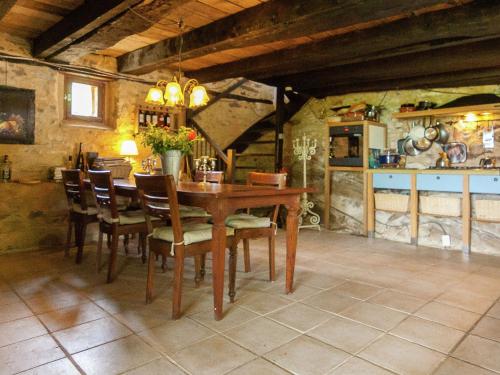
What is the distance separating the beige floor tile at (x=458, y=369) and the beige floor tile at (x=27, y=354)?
187cm

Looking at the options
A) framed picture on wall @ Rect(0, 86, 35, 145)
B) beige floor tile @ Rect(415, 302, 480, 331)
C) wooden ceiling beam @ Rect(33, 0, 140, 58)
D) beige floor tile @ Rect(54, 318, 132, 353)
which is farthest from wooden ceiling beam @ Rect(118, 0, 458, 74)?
beige floor tile @ Rect(54, 318, 132, 353)

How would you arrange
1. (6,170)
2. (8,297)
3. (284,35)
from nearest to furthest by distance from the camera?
(8,297)
(284,35)
(6,170)

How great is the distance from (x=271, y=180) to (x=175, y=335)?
150cm

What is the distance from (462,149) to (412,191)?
3.09ft

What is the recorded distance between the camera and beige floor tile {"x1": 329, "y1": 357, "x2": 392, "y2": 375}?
1734mm

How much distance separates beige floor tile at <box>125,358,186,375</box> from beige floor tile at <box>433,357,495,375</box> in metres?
1.23

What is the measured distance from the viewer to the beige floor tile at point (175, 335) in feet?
6.45

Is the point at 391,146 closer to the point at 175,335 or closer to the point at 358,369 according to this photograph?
the point at 358,369

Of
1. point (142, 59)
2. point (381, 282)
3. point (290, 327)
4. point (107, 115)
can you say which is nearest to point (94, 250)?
point (107, 115)

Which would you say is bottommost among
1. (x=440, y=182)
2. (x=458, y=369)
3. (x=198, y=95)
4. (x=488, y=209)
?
(x=458, y=369)

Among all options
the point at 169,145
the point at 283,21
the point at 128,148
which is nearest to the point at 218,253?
the point at 169,145

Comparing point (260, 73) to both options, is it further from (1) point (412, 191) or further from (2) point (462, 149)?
(2) point (462, 149)

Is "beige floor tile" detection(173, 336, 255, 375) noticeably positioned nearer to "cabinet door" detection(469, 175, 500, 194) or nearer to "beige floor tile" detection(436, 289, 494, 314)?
"beige floor tile" detection(436, 289, 494, 314)

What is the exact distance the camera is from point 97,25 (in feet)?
10.3
